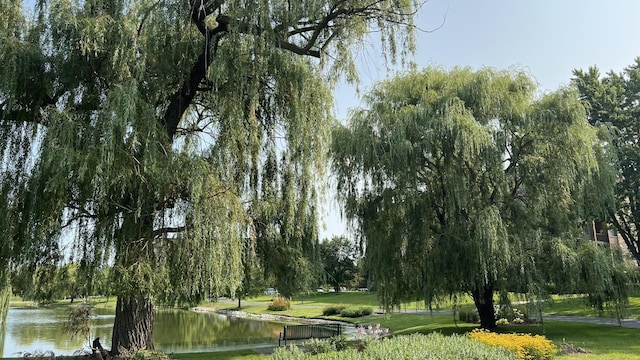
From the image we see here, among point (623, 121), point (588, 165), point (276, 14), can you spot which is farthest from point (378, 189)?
point (623, 121)

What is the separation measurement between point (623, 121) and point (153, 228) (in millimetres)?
25869

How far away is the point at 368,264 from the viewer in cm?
1481

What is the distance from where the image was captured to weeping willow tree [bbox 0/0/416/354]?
7.58m

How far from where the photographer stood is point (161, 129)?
27.7ft

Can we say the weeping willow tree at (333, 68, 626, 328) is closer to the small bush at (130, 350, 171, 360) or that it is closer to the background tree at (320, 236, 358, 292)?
the small bush at (130, 350, 171, 360)

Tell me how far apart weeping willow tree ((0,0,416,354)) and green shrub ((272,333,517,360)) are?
2793mm

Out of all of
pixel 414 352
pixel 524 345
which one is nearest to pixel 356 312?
Answer: pixel 524 345

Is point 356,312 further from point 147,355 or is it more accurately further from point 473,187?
point 147,355

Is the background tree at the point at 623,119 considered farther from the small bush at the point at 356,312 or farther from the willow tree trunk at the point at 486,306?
the small bush at the point at 356,312

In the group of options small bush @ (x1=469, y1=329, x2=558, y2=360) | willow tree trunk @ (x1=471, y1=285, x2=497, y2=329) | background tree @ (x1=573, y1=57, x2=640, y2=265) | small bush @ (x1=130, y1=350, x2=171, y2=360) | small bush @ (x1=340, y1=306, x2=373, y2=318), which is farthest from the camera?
small bush @ (x1=340, y1=306, x2=373, y2=318)

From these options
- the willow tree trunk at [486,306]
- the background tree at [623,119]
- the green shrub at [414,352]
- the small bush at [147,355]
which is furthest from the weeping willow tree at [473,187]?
the background tree at [623,119]

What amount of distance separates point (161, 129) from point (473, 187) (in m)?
9.43

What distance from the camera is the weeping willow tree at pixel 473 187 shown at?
43.8 ft

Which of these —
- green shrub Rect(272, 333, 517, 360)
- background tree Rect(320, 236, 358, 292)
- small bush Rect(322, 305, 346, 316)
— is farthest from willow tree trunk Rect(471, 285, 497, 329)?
background tree Rect(320, 236, 358, 292)
